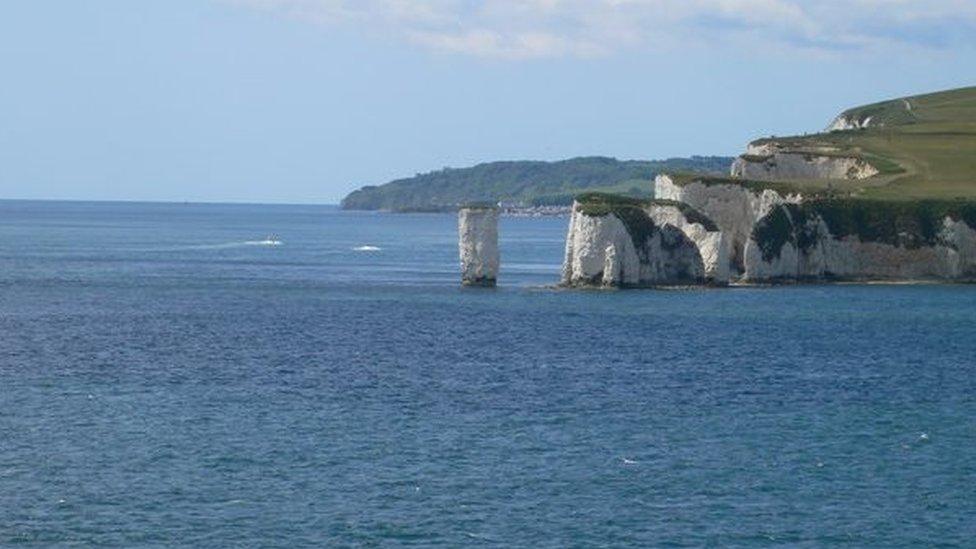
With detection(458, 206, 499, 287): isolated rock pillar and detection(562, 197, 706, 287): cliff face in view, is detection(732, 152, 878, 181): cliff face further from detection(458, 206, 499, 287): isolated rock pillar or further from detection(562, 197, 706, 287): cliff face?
detection(458, 206, 499, 287): isolated rock pillar

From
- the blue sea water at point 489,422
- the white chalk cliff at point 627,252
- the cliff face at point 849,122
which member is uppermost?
the cliff face at point 849,122

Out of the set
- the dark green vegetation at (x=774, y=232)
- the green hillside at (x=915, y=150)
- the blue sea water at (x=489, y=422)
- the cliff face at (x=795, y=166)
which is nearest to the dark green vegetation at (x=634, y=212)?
the dark green vegetation at (x=774, y=232)

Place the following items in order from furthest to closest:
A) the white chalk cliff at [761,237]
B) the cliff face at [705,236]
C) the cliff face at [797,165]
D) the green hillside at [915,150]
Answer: the cliff face at [797,165] → the green hillside at [915,150] → the cliff face at [705,236] → the white chalk cliff at [761,237]

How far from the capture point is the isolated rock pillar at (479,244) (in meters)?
93.7

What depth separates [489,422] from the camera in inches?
1791

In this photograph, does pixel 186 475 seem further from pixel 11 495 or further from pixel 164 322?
pixel 164 322

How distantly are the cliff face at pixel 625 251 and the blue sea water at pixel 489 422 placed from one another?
4959mm

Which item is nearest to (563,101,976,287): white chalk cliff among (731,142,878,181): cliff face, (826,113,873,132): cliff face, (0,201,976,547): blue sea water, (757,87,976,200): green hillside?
(757,87,976,200): green hillside

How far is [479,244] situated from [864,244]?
22283 millimetres

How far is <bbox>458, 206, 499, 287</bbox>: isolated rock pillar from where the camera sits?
93.7 metres

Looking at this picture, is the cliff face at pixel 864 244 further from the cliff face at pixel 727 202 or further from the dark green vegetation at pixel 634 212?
the dark green vegetation at pixel 634 212

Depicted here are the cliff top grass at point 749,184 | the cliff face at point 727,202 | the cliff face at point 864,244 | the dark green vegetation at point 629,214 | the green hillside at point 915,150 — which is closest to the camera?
the dark green vegetation at point 629,214

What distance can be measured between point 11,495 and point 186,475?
386cm

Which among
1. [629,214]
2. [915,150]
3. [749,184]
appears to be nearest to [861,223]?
[749,184]
